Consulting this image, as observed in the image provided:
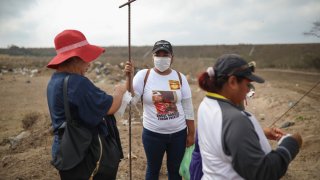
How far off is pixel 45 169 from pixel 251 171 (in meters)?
4.32

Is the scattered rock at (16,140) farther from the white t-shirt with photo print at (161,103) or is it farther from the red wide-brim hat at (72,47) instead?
the red wide-brim hat at (72,47)

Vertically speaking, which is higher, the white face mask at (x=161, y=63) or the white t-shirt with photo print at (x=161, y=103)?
the white face mask at (x=161, y=63)

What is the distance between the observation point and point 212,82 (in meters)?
1.89

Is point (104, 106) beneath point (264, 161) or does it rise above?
above

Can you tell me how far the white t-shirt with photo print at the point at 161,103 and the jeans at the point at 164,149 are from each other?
0.07 meters

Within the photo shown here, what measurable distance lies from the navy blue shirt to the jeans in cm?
118

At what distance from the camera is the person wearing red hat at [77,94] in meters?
2.21

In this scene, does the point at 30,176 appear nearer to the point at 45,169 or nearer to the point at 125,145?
the point at 45,169

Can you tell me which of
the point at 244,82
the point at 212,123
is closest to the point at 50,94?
the point at 212,123

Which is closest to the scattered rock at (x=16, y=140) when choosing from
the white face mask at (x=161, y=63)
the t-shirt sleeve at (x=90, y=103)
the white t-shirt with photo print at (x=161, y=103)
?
the white t-shirt with photo print at (x=161, y=103)

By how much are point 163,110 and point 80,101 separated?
1347 mm

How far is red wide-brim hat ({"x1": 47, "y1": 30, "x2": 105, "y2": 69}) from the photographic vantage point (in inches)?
93.2

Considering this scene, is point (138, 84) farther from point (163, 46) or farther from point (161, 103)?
point (163, 46)

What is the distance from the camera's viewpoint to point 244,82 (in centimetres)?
185
